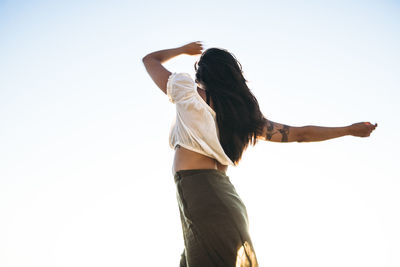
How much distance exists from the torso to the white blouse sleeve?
36 centimetres

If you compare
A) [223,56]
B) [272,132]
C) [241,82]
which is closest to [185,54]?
[223,56]

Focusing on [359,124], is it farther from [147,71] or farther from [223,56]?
[147,71]

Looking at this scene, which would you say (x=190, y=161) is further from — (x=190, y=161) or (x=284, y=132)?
(x=284, y=132)

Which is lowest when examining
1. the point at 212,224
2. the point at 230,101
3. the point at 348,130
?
the point at 212,224

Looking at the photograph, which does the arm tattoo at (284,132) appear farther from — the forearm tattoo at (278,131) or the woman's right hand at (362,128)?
the woman's right hand at (362,128)

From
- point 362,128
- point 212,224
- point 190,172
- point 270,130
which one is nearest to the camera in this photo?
point 212,224

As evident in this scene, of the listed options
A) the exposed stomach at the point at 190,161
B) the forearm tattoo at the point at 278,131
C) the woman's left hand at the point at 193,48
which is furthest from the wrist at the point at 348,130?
the woman's left hand at the point at 193,48

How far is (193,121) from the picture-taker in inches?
82.7

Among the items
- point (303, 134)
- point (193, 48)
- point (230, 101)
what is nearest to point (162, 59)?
point (193, 48)

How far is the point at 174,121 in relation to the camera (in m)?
2.28

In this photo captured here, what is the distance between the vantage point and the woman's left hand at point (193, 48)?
2.63 meters

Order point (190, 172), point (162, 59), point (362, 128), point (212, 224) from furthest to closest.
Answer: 1. point (162, 59)
2. point (362, 128)
3. point (190, 172)
4. point (212, 224)

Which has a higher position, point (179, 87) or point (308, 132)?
point (179, 87)

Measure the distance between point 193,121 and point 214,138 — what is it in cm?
19
